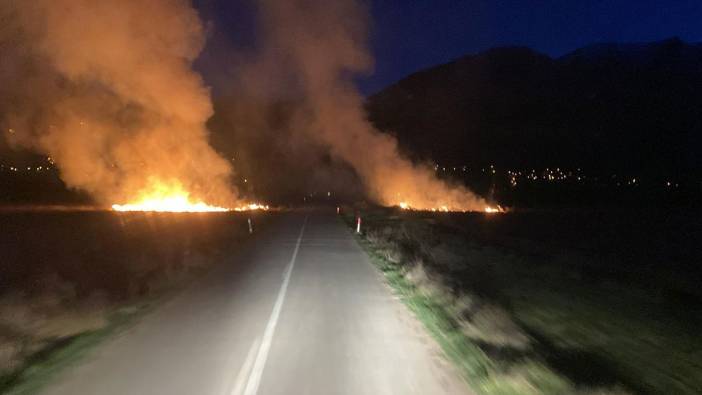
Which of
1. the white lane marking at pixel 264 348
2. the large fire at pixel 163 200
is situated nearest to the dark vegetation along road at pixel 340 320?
the white lane marking at pixel 264 348

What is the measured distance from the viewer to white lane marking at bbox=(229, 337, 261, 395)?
294 inches

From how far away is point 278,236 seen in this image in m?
34.1

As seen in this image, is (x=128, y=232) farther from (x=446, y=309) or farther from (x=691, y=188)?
(x=691, y=188)

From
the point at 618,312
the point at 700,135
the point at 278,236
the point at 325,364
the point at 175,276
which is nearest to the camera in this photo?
the point at 325,364

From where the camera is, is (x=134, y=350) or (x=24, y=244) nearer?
(x=134, y=350)

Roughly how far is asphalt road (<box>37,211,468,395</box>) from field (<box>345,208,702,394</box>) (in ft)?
2.47

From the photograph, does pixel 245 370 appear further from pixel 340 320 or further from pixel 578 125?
pixel 578 125

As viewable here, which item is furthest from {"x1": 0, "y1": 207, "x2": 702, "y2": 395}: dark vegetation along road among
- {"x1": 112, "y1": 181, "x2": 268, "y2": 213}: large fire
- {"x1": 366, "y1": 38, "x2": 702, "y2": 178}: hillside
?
{"x1": 366, "y1": 38, "x2": 702, "y2": 178}: hillside

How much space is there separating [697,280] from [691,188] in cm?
7730

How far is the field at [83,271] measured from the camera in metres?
10.7

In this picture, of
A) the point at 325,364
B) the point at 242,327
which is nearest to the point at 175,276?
the point at 242,327

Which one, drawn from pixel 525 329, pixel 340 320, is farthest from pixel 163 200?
pixel 525 329

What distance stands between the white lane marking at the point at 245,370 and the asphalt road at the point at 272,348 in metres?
0.01

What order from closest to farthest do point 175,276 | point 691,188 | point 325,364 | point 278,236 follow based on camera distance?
point 325,364
point 175,276
point 278,236
point 691,188
